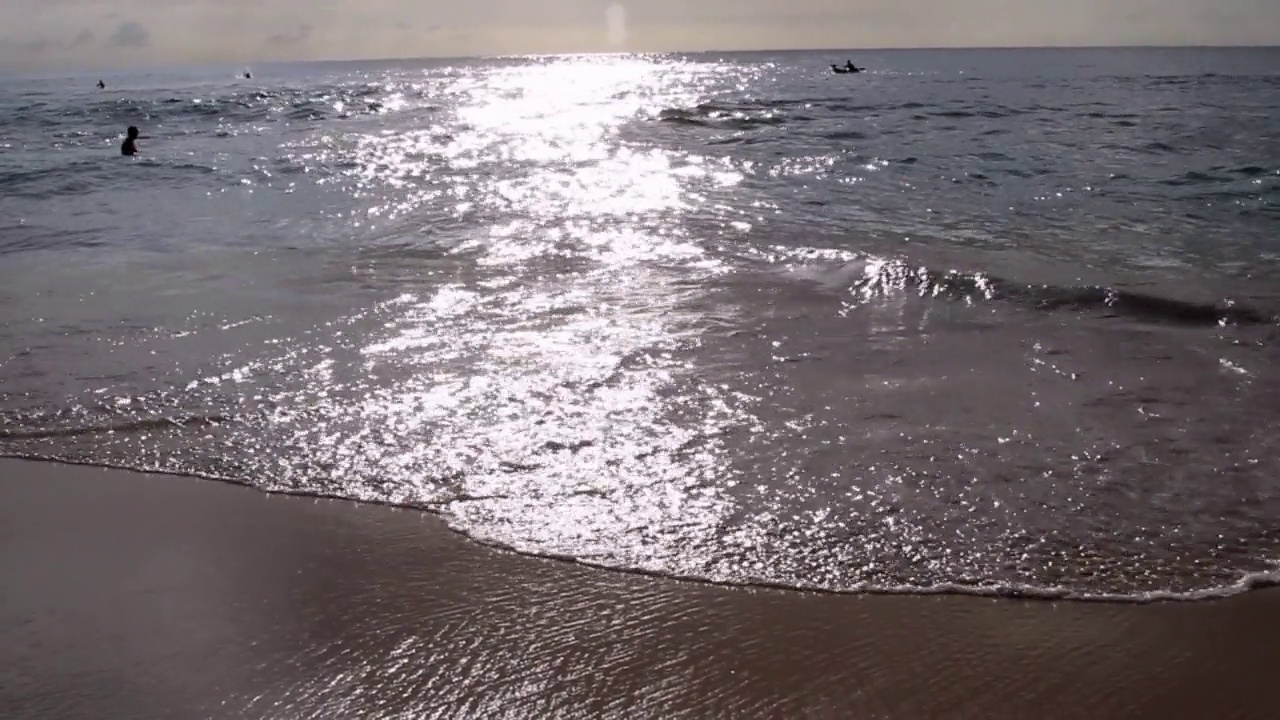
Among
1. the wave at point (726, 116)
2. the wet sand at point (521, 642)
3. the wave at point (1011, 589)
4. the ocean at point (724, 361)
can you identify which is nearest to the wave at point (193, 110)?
the wave at point (726, 116)

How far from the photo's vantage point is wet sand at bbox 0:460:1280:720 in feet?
11.3

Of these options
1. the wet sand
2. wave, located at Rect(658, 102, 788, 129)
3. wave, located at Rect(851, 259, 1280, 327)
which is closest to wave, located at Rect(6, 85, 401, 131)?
wave, located at Rect(658, 102, 788, 129)

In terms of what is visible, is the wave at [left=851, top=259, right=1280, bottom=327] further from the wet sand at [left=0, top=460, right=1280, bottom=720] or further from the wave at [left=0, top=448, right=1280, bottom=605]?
the wet sand at [left=0, top=460, right=1280, bottom=720]

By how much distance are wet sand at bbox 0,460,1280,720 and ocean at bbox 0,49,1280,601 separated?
0.25 meters

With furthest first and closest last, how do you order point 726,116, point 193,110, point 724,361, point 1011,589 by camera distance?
point 193,110, point 726,116, point 724,361, point 1011,589

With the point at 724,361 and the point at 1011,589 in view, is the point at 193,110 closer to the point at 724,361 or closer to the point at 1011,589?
the point at 724,361

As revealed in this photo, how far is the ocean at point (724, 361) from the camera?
15.5 feet

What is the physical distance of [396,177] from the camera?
59.4 ft

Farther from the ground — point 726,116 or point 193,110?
point 193,110

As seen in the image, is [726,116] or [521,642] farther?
[726,116]

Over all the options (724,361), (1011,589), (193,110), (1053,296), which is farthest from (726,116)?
(1011,589)

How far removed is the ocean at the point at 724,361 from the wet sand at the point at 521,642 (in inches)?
9.9

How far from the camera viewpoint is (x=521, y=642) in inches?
150

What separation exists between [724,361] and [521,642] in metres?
3.58
